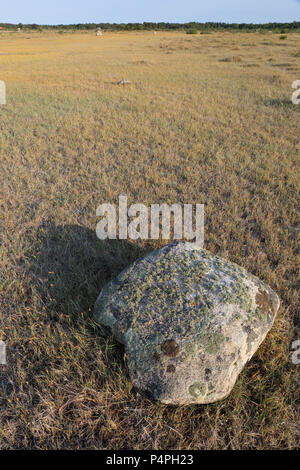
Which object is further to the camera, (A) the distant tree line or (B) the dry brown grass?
(A) the distant tree line

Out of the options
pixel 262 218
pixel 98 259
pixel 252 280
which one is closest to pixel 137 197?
pixel 98 259

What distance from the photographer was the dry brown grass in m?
2.14

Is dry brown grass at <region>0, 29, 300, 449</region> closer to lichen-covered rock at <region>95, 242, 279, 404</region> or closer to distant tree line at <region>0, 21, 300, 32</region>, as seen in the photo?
lichen-covered rock at <region>95, 242, 279, 404</region>

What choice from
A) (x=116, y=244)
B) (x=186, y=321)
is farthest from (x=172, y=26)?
(x=186, y=321)

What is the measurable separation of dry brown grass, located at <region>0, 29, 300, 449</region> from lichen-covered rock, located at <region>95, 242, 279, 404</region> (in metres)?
0.20

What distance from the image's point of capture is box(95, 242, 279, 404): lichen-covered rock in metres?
2.13

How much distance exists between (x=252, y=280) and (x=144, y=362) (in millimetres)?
1325

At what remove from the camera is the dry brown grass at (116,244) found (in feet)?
7.04

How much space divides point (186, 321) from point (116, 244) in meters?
2.09

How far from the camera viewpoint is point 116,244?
164 inches

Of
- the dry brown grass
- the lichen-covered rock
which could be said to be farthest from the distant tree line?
the lichen-covered rock

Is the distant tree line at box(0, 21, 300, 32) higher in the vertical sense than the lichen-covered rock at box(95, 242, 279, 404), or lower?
higher

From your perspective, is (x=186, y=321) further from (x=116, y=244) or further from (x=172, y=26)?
(x=172, y=26)

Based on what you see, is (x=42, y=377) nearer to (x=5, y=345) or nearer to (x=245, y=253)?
(x=5, y=345)
